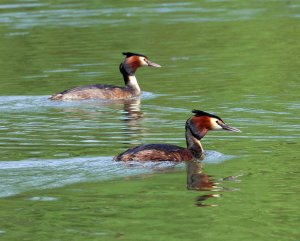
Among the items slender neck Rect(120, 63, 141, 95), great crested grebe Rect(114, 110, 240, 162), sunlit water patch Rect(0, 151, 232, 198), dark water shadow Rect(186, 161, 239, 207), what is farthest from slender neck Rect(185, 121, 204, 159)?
slender neck Rect(120, 63, 141, 95)

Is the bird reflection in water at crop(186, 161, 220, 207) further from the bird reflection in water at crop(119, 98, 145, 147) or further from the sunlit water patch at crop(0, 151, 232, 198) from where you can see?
the bird reflection in water at crop(119, 98, 145, 147)

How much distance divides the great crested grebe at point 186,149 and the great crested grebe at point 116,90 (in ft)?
22.9

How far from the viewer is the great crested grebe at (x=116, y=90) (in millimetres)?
24095

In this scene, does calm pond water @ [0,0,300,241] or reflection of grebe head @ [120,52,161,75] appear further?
reflection of grebe head @ [120,52,161,75]

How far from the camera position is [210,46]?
105 ft

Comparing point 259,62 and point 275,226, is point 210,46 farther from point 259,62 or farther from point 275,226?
point 275,226

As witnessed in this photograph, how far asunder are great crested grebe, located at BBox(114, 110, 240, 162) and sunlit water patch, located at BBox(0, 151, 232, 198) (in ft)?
0.30

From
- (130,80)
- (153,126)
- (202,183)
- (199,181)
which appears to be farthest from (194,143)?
(130,80)

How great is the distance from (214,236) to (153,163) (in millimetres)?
4183

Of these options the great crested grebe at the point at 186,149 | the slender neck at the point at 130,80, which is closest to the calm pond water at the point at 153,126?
the great crested grebe at the point at 186,149

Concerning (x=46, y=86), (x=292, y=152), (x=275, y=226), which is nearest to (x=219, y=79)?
(x=46, y=86)

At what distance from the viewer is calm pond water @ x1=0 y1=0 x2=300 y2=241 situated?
13.3 metres

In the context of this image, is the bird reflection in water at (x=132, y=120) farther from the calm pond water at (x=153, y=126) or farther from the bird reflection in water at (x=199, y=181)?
the bird reflection in water at (x=199, y=181)

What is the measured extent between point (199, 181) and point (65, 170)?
1.79 m
